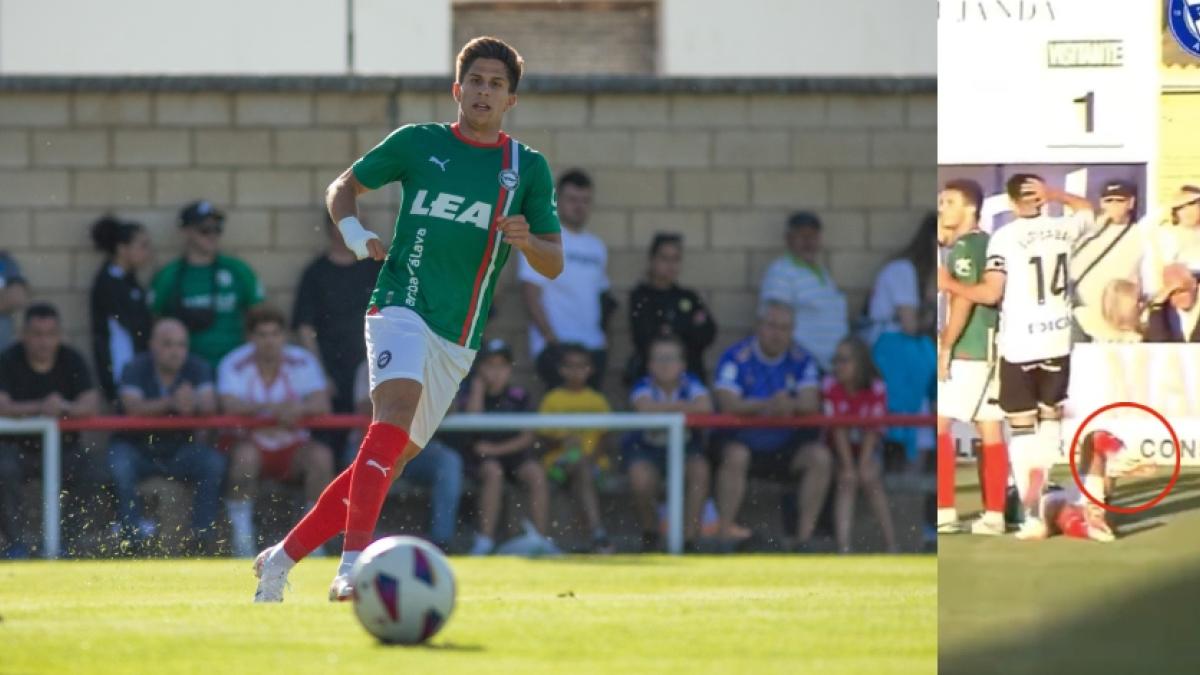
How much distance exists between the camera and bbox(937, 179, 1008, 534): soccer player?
535 cm

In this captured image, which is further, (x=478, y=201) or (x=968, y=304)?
(x=478, y=201)

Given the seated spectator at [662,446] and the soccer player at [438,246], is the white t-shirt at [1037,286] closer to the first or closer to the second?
the soccer player at [438,246]

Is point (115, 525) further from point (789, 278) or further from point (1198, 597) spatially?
point (1198, 597)

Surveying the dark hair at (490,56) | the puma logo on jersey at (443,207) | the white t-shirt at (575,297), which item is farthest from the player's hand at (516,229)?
the white t-shirt at (575,297)

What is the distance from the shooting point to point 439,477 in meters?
12.1

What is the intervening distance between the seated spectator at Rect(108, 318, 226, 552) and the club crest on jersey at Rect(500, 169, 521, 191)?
441 cm

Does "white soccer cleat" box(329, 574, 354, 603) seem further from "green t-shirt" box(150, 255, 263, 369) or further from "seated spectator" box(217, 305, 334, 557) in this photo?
"green t-shirt" box(150, 255, 263, 369)

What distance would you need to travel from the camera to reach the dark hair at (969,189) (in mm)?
5371

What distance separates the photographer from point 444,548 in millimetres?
11930

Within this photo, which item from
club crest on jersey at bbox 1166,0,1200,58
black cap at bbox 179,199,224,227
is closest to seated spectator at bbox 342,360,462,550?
black cap at bbox 179,199,224,227

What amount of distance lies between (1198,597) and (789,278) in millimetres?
8195

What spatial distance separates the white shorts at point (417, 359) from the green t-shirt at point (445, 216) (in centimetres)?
5

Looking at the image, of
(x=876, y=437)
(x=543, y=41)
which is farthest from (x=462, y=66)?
(x=543, y=41)

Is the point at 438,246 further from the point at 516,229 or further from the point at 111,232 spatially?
the point at 111,232
